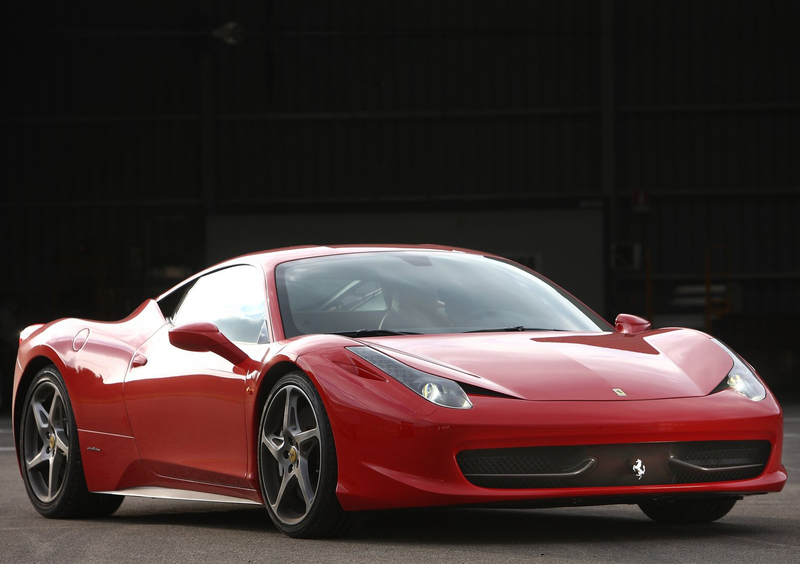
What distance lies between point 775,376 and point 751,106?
608cm

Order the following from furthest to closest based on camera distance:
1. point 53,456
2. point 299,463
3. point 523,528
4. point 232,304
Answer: point 53,456
point 232,304
point 523,528
point 299,463

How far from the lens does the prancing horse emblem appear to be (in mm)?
4551

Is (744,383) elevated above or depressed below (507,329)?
below

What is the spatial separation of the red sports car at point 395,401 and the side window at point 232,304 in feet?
0.04

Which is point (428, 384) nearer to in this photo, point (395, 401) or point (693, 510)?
point (395, 401)

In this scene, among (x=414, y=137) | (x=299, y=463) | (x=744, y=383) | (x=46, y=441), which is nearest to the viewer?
(x=299, y=463)

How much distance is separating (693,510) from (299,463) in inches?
65.6

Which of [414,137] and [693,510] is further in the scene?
[414,137]

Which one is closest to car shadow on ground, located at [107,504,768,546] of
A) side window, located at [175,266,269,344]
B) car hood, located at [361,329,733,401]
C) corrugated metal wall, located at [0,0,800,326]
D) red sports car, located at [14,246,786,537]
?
red sports car, located at [14,246,786,537]

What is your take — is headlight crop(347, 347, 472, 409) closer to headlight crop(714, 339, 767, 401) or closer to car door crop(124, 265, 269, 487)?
car door crop(124, 265, 269, 487)

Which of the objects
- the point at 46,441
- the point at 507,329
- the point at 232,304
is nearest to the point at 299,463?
the point at 507,329

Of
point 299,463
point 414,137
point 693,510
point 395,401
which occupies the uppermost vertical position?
point 414,137

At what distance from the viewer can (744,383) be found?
4.94 metres

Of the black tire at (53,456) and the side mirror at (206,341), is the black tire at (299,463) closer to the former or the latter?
the side mirror at (206,341)
